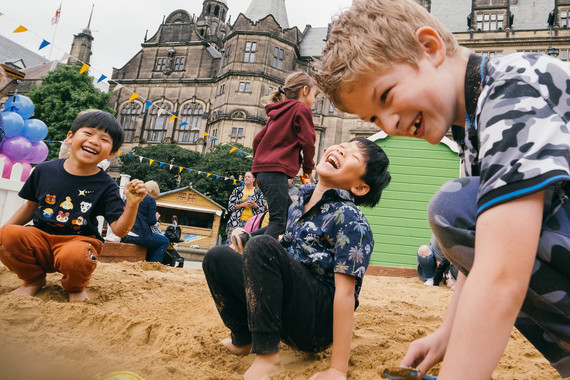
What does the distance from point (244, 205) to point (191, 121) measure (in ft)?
103

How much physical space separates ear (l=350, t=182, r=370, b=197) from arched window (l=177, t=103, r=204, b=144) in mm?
34334

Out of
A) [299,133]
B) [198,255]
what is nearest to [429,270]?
[299,133]

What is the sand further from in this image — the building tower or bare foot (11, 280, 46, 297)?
the building tower

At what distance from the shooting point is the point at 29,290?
2566mm

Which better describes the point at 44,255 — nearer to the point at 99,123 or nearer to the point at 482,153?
the point at 99,123

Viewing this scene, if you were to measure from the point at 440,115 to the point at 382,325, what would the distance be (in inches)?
64.1

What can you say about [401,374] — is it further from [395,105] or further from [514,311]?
[395,105]

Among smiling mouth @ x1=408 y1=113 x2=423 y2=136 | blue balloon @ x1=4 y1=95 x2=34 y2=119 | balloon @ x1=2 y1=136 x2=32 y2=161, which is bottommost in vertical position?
smiling mouth @ x1=408 y1=113 x2=423 y2=136

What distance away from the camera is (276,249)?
5.27 ft

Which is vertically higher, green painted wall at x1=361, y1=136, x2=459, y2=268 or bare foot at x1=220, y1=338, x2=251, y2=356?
green painted wall at x1=361, y1=136, x2=459, y2=268

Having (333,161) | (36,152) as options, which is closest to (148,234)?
(36,152)

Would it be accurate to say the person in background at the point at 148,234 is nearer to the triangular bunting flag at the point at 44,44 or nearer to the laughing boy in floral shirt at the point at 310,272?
the laughing boy in floral shirt at the point at 310,272

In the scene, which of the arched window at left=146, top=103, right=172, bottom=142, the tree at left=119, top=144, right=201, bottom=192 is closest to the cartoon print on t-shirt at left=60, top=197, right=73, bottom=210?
the tree at left=119, top=144, right=201, bottom=192

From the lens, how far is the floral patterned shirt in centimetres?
164
